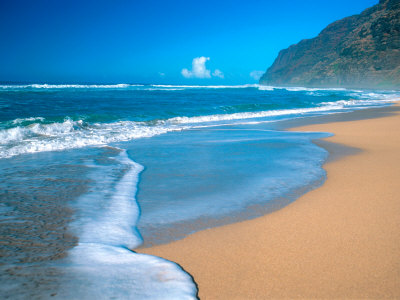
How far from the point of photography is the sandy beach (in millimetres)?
1855

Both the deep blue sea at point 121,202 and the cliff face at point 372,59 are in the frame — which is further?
the cliff face at point 372,59

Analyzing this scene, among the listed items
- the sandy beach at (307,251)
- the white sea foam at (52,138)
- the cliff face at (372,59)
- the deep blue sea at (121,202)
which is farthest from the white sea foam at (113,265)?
the cliff face at (372,59)

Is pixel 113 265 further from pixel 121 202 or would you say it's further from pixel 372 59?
pixel 372 59

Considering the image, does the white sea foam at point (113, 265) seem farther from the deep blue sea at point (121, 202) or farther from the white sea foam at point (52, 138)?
the white sea foam at point (52, 138)

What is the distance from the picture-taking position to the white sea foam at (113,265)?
181 centimetres

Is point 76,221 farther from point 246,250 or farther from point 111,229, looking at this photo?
point 246,250

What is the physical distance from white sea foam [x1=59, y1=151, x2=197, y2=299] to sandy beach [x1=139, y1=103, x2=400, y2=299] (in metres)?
0.15

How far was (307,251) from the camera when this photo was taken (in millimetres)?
2262

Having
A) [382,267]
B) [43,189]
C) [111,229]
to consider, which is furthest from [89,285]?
[43,189]

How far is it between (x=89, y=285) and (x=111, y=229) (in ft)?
2.89

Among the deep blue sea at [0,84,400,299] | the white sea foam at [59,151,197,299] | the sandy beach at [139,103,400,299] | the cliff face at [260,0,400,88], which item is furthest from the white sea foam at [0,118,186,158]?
the cliff face at [260,0,400,88]

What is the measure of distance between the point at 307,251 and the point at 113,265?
1439 millimetres

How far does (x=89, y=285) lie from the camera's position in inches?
73.2

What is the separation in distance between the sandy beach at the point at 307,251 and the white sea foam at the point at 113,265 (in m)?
0.15
